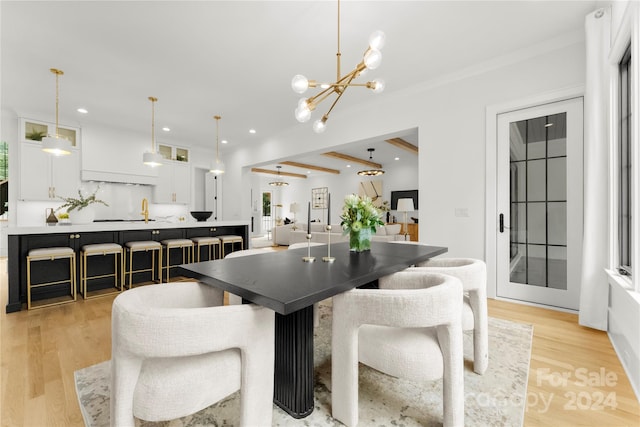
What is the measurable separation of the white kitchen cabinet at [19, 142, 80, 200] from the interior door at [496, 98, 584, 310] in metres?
7.40

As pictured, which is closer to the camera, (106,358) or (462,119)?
(106,358)

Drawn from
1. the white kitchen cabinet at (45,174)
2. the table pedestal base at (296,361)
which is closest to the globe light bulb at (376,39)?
the table pedestal base at (296,361)

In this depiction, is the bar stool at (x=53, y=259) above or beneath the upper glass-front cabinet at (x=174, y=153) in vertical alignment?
beneath

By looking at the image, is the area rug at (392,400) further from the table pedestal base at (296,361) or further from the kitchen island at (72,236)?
the kitchen island at (72,236)

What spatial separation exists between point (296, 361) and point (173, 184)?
22.2 ft

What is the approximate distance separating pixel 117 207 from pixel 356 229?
6.50m

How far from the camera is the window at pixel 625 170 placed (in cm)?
224

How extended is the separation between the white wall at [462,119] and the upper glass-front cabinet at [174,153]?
17.1 feet

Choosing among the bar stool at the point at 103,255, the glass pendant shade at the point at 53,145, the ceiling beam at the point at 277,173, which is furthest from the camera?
the ceiling beam at the point at 277,173

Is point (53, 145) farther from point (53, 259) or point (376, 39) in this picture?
point (376, 39)

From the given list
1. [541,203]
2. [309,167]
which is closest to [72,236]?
[541,203]

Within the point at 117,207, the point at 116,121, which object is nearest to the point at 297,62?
the point at 116,121

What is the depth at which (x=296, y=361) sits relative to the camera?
1444mm

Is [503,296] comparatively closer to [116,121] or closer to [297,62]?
[297,62]
